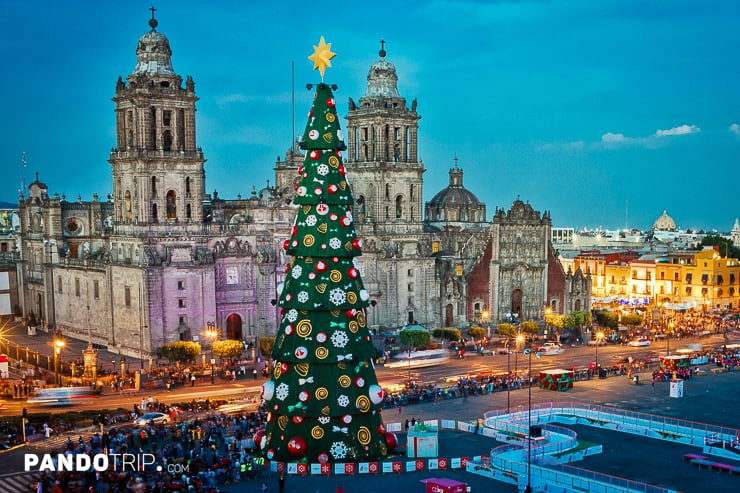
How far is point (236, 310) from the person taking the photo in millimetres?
75688

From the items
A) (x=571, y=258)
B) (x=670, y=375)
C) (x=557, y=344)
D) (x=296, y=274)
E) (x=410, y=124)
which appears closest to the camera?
(x=296, y=274)

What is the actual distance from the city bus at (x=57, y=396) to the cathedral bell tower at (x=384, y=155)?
1335 inches

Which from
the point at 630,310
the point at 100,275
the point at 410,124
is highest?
the point at 410,124

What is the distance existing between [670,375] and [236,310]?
111 feet

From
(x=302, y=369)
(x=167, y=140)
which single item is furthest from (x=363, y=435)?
(x=167, y=140)

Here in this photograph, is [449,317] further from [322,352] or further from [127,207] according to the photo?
[322,352]

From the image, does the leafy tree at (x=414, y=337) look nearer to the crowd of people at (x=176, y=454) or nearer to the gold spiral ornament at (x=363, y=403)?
the crowd of people at (x=176, y=454)

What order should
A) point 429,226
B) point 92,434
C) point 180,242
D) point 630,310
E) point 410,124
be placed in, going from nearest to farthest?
point 92,434 → point 180,242 → point 410,124 → point 630,310 → point 429,226

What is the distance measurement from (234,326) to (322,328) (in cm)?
4208

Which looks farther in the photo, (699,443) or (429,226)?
(429,226)

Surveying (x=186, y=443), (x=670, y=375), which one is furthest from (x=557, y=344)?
(x=186, y=443)

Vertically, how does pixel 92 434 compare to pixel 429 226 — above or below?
below

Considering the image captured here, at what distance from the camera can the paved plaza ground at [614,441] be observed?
1425 inches

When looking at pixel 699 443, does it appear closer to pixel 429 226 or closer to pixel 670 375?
pixel 670 375
